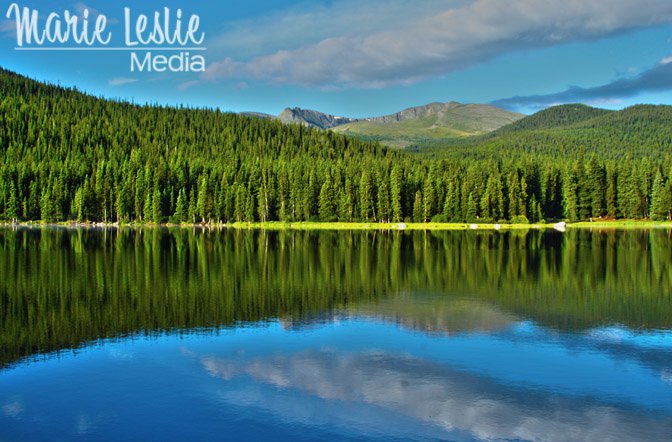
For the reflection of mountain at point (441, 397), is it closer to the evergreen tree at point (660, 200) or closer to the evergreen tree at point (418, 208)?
the evergreen tree at point (418, 208)

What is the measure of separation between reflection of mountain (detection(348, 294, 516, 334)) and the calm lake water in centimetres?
19

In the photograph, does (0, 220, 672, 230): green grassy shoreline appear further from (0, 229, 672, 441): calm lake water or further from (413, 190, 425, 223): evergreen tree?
(0, 229, 672, 441): calm lake water

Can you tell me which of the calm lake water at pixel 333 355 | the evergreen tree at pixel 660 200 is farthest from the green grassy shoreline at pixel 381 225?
the calm lake water at pixel 333 355

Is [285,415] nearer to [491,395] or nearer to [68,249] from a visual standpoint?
[491,395]

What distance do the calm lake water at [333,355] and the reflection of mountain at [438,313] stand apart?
19 cm

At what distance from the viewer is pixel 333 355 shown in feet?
90.0

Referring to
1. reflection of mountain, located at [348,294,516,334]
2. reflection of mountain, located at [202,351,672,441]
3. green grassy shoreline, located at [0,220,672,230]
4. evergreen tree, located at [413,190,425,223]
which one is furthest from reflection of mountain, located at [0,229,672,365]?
evergreen tree, located at [413,190,425,223]

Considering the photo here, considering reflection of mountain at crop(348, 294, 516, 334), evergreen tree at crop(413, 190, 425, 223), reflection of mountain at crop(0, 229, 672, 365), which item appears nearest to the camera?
reflection of mountain at crop(348, 294, 516, 334)

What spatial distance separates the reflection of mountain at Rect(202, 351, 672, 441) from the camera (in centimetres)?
1927

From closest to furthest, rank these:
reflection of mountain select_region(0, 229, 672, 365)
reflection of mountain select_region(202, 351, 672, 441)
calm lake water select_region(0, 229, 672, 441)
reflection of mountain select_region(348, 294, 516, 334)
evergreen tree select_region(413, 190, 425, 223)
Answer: reflection of mountain select_region(202, 351, 672, 441) < calm lake water select_region(0, 229, 672, 441) < reflection of mountain select_region(348, 294, 516, 334) < reflection of mountain select_region(0, 229, 672, 365) < evergreen tree select_region(413, 190, 425, 223)

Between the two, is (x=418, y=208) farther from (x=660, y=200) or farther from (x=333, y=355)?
(x=333, y=355)

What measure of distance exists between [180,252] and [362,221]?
314 ft

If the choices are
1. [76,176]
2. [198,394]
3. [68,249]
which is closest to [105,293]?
[198,394]

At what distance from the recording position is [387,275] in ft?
175
